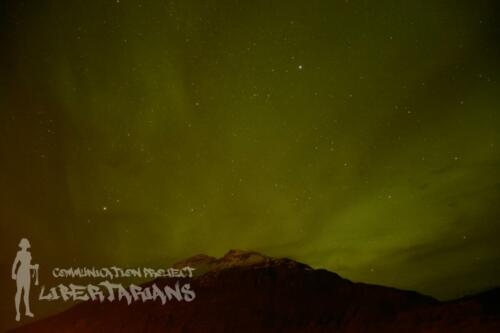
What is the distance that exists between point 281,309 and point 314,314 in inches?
197

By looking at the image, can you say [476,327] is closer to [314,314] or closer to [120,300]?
[314,314]

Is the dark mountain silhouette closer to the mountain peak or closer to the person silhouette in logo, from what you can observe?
the mountain peak

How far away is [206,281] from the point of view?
71.6 meters

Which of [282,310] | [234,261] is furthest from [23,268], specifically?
[234,261]

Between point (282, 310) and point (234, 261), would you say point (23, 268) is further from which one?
point (234, 261)

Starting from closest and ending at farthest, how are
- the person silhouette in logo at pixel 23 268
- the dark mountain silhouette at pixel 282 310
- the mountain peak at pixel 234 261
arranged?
the person silhouette in logo at pixel 23 268 < the dark mountain silhouette at pixel 282 310 < the mountain peak at pixel 234 261

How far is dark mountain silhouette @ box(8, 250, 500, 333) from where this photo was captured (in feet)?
126

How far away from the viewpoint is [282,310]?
5541 cm

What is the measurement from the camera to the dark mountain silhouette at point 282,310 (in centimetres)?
3828

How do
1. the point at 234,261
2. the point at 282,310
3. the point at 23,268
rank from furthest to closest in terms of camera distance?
the point at 234,261 < the point at 282,310 < the point at 23,268

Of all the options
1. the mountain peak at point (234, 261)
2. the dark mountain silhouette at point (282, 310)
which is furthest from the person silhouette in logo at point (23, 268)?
the mountain peak at point (234, 261)

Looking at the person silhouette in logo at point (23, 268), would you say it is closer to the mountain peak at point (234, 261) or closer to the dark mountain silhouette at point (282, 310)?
the dark mountain silhouette at point (282, 310)

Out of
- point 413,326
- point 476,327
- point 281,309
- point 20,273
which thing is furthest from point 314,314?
point 20,273

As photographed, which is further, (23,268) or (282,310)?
(282,310)
